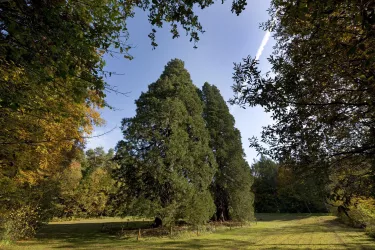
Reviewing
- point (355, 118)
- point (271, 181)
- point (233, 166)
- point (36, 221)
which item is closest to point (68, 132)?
point (36, 221)

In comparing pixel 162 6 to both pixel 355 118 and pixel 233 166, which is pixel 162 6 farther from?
pixel 233 166

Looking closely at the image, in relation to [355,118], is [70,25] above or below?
above

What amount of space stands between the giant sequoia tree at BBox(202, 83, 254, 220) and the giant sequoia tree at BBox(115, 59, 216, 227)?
6597 millimetres

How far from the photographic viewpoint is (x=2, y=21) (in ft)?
11.1

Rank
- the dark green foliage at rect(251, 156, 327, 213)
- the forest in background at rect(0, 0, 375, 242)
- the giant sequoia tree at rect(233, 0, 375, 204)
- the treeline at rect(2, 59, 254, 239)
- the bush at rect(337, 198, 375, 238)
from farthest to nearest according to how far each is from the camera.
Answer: the dark green foliage at rect(251, 156, 327, 213) → the treeline at rect(2, 59, 254, 239) → the bush at rect(337, 198, 375, 238) → the giant sequoia tree at rect(233, 0, 375, 204) → the forest in background at rect(0, 0, 375, 242)

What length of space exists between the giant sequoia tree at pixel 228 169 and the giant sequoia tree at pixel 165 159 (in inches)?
260

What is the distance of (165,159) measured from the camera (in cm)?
1700

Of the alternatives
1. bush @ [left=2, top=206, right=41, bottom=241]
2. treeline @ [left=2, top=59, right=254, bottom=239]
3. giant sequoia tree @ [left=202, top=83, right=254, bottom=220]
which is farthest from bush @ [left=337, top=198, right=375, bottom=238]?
bush @ [left=2, top=206, right=41, bottom=241]

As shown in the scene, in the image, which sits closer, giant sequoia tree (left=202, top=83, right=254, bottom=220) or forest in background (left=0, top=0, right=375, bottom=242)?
forest in background (left=0, top=0, right=375, bottom=242)

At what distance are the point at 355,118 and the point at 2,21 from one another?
6904mm

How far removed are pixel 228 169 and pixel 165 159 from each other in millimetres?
11958

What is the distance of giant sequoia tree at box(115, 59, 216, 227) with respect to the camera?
1656cm

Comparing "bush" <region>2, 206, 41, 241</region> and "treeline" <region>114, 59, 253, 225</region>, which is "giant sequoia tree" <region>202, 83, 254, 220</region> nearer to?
"treeline" <region>114, 59, 253, 225</region>

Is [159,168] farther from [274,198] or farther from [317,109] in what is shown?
[274,198]
